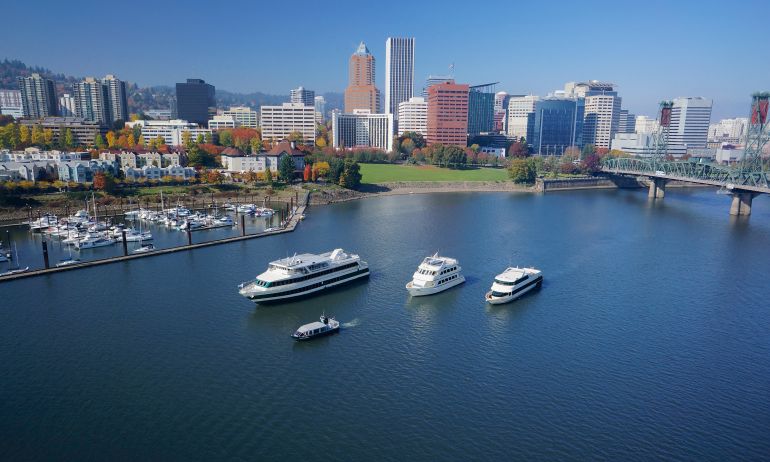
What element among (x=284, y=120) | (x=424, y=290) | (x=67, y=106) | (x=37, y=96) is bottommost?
(x=424, y=290)

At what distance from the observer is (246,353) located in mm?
23719

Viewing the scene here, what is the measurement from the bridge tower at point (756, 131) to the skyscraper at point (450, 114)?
70.8 m

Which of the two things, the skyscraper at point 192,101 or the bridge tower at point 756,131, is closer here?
the bridge tower at point 756,131

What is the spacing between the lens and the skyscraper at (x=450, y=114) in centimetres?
13012

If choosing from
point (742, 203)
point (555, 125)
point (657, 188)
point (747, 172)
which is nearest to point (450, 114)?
point (555, 125)

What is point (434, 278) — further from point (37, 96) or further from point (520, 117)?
point (37, 96)

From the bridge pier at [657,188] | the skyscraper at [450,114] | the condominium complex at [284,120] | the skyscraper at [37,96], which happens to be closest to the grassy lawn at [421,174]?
the bridge pier at [657,188]

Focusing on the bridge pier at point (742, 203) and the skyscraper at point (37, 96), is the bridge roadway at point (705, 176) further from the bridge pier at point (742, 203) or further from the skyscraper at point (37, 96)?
the skyscraper at point (37, 96)

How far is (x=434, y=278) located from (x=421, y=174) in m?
66.3

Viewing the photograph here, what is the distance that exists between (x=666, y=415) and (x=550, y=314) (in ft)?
33.8

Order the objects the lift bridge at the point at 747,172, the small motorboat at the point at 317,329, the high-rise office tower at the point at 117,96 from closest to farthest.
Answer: the small motorboat at the point at 317,329
the lift bridge at the point at 747,172
the high-rise office tower at the point at 117,96

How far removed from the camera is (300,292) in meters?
30.5

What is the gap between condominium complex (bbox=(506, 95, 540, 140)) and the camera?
6921 inches

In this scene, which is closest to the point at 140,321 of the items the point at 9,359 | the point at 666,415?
the point at 9,359
